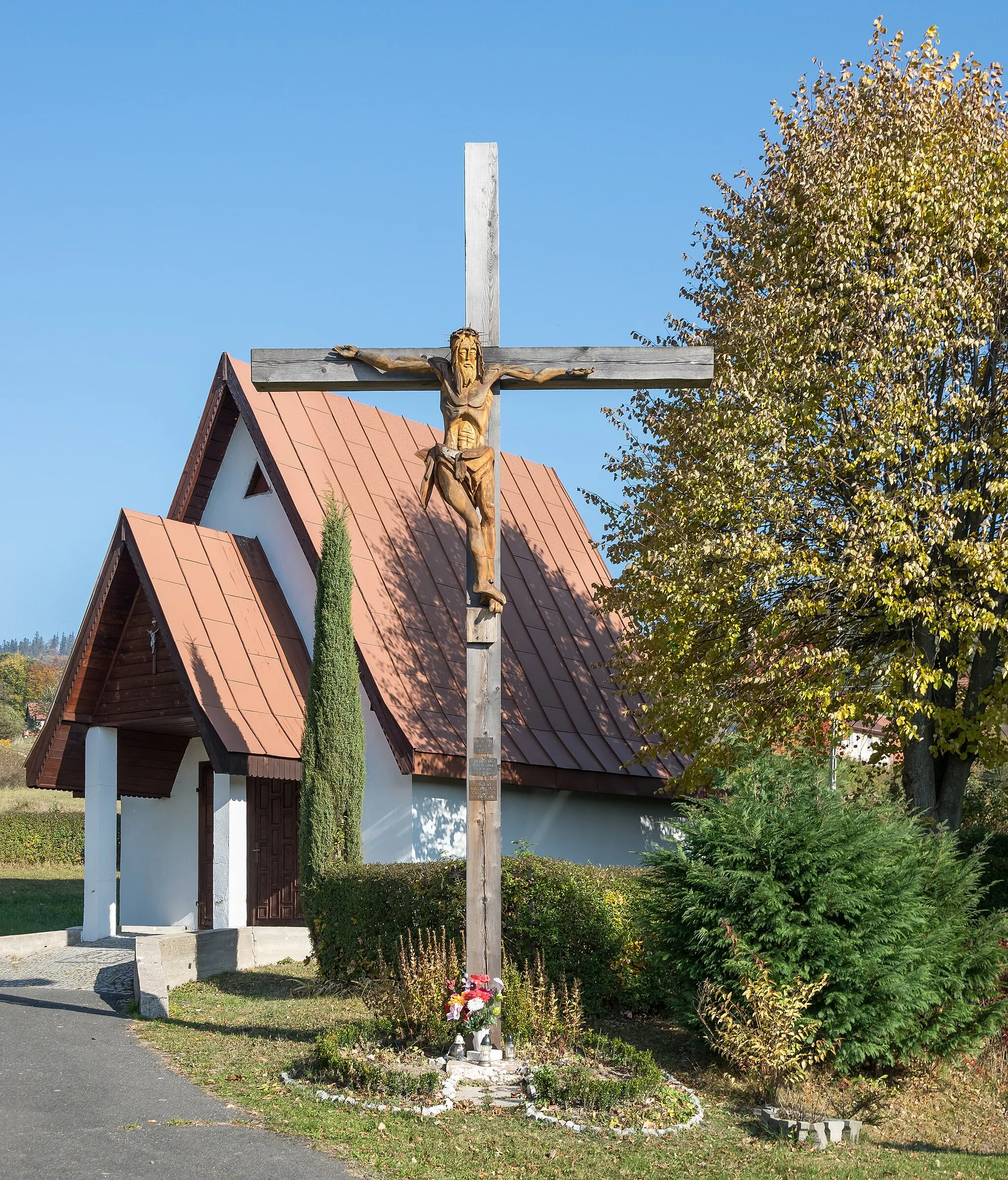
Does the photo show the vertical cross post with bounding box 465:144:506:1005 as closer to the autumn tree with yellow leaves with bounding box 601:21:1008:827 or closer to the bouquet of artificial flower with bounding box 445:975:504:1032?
the bouquet of artificial flower with bounding box 445:975:504:1032

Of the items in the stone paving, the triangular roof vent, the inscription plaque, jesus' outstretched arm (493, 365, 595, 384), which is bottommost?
the stone paving

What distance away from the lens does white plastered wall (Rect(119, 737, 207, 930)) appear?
17.9m

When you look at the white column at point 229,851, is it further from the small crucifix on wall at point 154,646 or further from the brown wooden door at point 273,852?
the small crucifix on wall at point 154,646

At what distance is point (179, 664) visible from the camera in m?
14.7

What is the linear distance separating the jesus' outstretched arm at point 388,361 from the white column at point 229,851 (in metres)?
7.15

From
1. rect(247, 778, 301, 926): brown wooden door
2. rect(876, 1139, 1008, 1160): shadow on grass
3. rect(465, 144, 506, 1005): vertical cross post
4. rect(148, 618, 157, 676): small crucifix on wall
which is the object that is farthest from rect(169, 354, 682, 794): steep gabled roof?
rect(876, 1139, 1008, 1160): shadow on grass

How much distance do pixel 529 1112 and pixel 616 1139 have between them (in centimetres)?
55

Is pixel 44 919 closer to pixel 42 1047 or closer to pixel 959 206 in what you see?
pixel 42 1047

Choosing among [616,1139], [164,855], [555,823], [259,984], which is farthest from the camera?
[164,855]

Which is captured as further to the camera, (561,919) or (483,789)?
(561,919)

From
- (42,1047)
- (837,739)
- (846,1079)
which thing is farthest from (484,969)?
(837,739)

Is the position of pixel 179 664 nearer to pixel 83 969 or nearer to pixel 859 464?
pixel 83 969

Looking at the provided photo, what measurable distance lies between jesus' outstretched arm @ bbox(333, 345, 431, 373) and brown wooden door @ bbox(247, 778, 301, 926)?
30.5 feet

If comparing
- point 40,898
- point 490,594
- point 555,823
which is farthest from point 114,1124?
point 40,898
